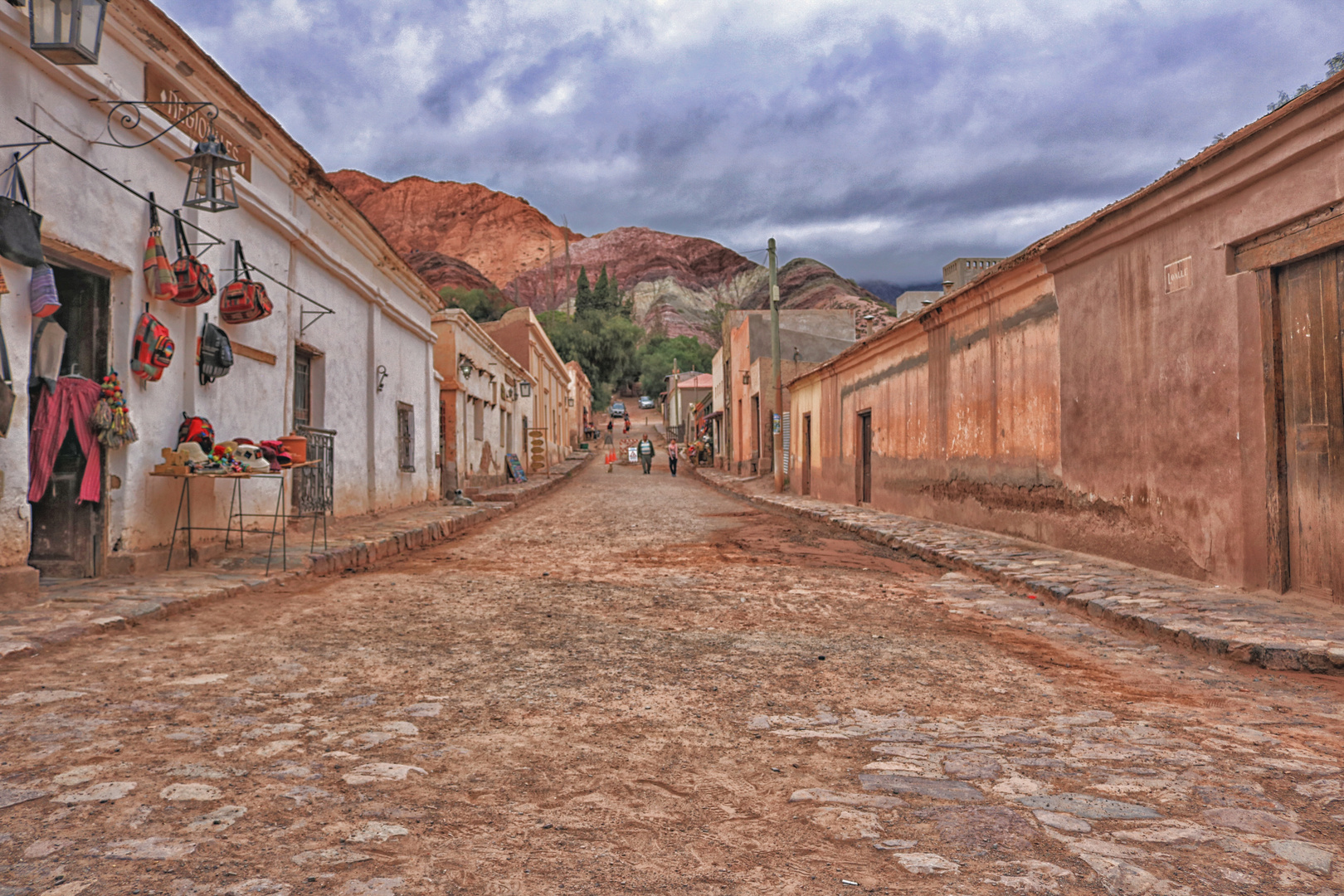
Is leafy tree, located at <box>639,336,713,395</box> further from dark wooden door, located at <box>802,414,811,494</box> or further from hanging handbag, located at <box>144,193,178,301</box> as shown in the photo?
hanging handbag, located at <box>144,193,178,301</box>

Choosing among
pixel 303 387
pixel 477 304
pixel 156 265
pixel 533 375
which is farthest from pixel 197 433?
pixel 477 304

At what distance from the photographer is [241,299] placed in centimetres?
825

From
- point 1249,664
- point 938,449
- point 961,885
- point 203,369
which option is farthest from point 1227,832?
point 938,449

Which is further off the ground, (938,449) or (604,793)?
(938,449)

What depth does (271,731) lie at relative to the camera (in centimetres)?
305

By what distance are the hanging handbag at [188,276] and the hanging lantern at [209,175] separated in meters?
0.31

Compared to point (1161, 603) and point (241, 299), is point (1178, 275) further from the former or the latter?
point (241, 299)

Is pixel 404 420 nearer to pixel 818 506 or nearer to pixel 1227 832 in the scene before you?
pixel 818 506

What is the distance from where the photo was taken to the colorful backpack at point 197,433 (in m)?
7.27

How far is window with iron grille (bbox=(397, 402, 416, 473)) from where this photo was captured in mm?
15266

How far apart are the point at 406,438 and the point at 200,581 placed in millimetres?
9206

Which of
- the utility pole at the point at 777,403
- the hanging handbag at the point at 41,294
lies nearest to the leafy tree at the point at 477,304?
the utility pole at the point at 777,403

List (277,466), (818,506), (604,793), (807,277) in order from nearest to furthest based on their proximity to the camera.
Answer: (604,793)
(277,466)
(818,506)
(807,277)

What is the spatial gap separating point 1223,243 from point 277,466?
819cm
